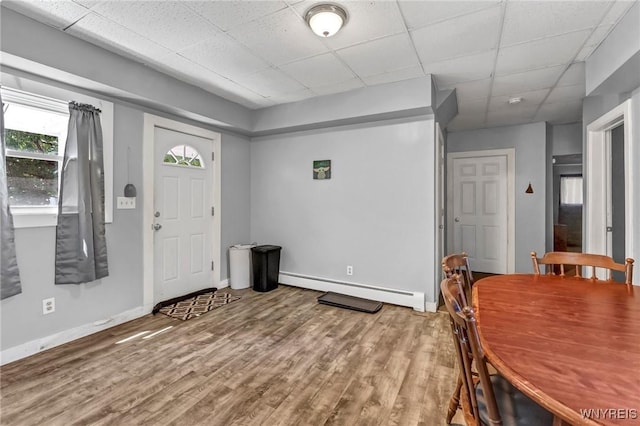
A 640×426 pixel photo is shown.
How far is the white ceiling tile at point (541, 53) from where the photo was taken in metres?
2.29

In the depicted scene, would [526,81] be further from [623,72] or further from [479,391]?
[479,391]

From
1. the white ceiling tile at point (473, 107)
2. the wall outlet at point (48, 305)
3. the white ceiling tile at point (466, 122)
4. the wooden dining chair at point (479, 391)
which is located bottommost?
the wall outlet at point (48, 305)

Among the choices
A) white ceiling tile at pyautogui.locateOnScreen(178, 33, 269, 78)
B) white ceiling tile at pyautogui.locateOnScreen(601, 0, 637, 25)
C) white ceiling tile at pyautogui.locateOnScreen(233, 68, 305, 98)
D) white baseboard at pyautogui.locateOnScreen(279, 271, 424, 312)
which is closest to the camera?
white ceiling tile at pyautogui.locateOnScreen(601, 0, 637, 25)

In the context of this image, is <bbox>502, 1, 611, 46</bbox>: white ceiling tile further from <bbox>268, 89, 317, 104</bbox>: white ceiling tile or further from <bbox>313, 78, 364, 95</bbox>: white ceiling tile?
<bbox>268, 89, 317, 104</bbox>: white ceiling tile

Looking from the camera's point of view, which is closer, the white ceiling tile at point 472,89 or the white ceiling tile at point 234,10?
the white ceiling tile at point 234,10

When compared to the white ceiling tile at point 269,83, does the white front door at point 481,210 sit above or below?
below

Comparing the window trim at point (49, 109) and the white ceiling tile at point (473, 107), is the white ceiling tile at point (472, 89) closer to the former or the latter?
the white ceiling tile at point (473, 107)

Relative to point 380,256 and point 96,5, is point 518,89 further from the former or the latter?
point 96,5

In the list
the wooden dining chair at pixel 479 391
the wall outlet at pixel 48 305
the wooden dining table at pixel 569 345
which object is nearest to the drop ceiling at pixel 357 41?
the wooden dining table at pixel 569 345

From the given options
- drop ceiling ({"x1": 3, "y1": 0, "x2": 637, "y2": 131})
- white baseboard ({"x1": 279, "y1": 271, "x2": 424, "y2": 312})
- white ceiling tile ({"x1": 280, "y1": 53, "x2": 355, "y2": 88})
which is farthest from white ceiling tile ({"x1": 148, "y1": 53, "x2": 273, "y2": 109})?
white baseboard ({"x1": 279, "y1": 271, "x2": 424, "y2": 312})

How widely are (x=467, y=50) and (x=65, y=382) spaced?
400cm

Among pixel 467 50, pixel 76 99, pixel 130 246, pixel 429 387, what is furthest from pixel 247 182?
pixel 429 387

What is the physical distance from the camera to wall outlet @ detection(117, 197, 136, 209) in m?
2.87

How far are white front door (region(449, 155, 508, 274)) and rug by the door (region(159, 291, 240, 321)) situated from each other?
3962mm
